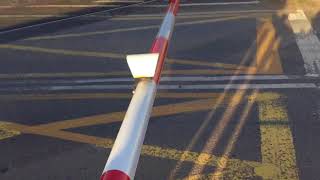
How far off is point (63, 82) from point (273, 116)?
144 inches

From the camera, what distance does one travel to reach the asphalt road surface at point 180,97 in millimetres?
5473

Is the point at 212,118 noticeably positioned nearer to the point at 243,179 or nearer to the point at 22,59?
the point at 243,179

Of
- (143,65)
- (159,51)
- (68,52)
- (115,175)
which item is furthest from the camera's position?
(68,52)

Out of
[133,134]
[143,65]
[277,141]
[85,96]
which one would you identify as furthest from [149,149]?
[133,134]

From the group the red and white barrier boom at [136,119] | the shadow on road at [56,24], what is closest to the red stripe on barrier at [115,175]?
the red and white barrier boom at [136,119]

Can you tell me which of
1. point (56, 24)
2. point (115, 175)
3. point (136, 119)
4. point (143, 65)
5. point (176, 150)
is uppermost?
point (56, 24)

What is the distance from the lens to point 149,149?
5766 millimetres

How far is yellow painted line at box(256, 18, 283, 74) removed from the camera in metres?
8.24

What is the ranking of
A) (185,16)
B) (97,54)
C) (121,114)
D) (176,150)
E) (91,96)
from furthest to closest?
(185,16) < (97,54) < (91,96) < (121,114) < (176,150)

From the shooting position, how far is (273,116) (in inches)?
253

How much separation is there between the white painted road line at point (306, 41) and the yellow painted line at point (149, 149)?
3225 mm

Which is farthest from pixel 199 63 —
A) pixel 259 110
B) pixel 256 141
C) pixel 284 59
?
pixel 256 141

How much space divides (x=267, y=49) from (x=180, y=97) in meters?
2.66

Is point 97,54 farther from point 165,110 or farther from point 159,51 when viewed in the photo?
point 159,51
